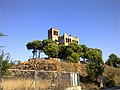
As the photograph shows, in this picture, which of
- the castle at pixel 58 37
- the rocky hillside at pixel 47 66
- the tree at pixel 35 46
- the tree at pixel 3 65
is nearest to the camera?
the tree at pixel 3 65

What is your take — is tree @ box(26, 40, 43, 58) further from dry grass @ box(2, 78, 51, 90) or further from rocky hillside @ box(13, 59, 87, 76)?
dry grass @ box(2, 78, 51, 90)

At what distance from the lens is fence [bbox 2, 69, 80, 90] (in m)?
18.1

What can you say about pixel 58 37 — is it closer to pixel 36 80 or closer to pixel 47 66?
pixel 47 66

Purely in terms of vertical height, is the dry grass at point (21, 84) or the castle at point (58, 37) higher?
the castle at point (58, 37)

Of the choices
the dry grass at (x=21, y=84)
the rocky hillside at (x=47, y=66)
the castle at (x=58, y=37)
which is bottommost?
the dry grass at (x=21, y=84)

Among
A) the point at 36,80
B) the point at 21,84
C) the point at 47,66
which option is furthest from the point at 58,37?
the point at 21,84

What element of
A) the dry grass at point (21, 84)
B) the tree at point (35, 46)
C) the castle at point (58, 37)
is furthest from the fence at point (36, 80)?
the castle at point (58, 37)

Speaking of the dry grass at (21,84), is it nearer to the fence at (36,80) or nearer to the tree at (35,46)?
the fence at (36,80)

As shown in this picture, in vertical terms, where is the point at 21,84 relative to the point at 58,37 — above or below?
below

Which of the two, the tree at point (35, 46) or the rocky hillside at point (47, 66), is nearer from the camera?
the rocky hillside at point (47, 66)

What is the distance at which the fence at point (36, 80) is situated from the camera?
18078 millimetres

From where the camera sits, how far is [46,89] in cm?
2183

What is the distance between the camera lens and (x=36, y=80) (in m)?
19.9

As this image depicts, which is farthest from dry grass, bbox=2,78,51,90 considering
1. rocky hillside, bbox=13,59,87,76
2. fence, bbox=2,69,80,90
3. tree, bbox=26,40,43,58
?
tree, bbox=26,40,43,58
